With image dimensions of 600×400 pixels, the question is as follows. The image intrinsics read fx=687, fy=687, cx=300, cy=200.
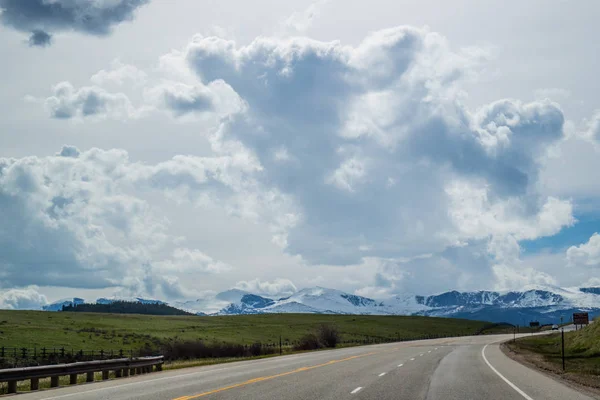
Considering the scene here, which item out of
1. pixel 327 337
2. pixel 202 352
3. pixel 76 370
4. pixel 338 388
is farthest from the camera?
pixel 327 337

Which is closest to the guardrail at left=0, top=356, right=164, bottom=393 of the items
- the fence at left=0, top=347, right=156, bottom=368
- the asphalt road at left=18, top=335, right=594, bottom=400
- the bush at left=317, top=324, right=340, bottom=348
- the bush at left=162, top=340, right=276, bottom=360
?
the asphalt road at left=18, top=335, right=594, bottom=400

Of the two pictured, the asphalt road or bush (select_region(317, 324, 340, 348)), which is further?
bush (select_region(317, 324, 340, 348))

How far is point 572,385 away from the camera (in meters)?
23.8

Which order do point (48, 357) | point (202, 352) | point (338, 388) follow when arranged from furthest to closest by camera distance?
point (202, 352)
point (48, 357)
point (338, 388)

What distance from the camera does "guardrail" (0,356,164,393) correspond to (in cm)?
2112

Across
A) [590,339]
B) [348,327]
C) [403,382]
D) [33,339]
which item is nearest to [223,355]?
[590,339]

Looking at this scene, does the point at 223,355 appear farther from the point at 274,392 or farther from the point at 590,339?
the point at 274,392

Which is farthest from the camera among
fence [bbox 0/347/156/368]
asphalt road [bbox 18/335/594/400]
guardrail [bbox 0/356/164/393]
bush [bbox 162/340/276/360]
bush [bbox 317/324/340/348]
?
bush [bbox 317/324/340/348]

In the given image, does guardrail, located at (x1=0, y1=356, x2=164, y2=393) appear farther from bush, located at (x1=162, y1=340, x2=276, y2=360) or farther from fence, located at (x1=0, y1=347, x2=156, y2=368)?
bush, located at (x1=162, y1=340, x2=276, y2=360)

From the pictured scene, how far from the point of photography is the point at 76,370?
2531 cm

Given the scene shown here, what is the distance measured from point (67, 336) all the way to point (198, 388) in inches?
3355

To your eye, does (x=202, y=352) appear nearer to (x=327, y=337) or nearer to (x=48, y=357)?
(x=48, y=357)

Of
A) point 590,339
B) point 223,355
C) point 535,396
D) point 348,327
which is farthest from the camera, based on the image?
point 348,327

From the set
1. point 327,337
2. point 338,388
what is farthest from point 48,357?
Result: point 338,388
